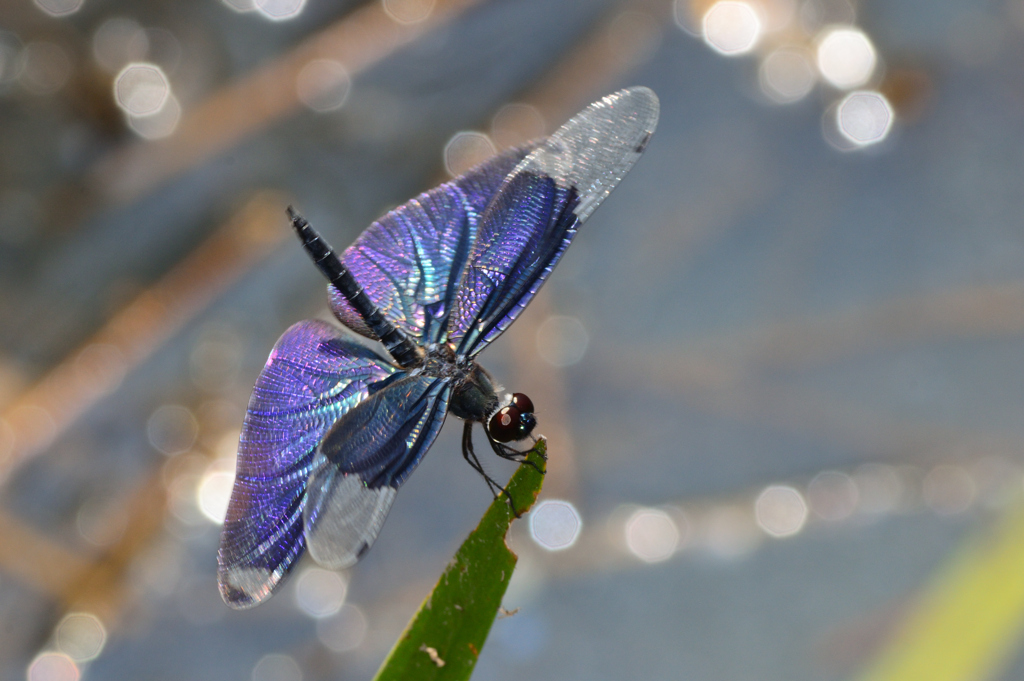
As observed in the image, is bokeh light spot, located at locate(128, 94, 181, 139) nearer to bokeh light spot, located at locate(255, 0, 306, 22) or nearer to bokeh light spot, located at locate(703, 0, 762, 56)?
bokeh light spot, located at locate(255, 0, 306, 22)

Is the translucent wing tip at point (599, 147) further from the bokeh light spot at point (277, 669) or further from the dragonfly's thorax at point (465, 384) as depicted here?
the bokeh light spot at point (277, 669)

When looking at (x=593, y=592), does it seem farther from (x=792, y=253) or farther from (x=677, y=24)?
(x=677, y=24)

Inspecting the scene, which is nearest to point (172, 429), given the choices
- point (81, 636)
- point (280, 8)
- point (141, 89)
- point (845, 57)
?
point (81, 636)

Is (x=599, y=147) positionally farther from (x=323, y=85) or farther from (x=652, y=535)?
(x=323, y=85)

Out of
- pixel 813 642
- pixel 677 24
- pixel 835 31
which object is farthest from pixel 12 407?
pixel 835 31

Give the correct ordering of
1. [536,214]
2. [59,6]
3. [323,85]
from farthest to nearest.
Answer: [323,85] → [59,6] → [536,214]

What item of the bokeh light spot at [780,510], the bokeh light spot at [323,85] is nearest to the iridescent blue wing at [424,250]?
the bokeh light spot at [780,510]
